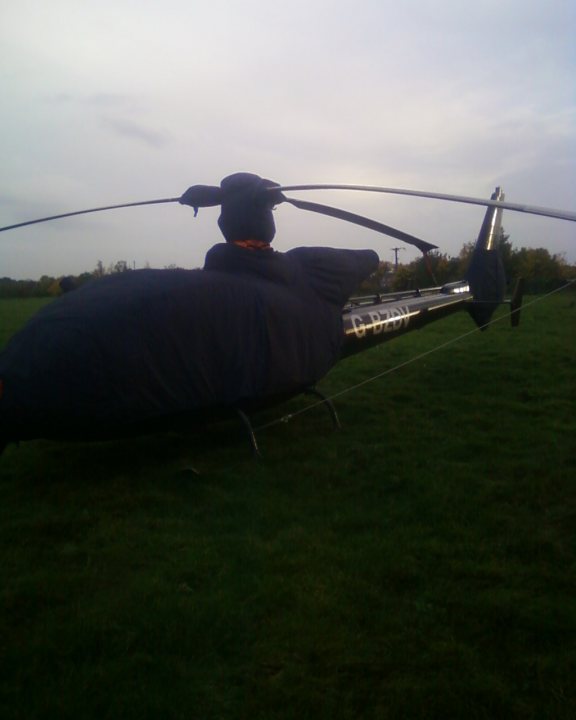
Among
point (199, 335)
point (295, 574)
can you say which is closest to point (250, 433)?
point (199, 335)

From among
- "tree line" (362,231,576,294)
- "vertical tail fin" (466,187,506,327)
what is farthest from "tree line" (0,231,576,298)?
"vertical tail fin" (466,187,506,327)

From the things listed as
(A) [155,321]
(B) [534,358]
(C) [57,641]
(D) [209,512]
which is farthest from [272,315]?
(B) [534,358]

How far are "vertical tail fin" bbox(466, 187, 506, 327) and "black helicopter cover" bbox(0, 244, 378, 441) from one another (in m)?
4.78

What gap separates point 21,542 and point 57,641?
148cm

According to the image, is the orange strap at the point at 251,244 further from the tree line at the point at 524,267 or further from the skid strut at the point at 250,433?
the tree line at the point at 524,267

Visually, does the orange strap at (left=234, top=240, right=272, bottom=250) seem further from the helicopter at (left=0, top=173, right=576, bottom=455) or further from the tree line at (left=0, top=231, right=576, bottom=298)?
the tree line at (left=0, top=231, right=576, bottom=298)

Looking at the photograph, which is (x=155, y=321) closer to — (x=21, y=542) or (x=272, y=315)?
(x=272, y=315)

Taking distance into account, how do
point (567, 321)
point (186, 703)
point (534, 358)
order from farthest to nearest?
point (567, 321) → point (534, 358) → point (186, 703)

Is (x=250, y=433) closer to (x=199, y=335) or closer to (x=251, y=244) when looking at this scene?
(x=199, y=335)

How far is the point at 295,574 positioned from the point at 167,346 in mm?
2430

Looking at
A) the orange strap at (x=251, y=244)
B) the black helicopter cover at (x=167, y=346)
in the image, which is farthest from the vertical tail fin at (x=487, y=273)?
the orange strap at (x=251, y=244)

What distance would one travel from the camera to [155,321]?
19.1ft

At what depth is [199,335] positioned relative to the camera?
6.11 meters

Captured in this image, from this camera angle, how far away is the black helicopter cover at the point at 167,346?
17.4 feet
